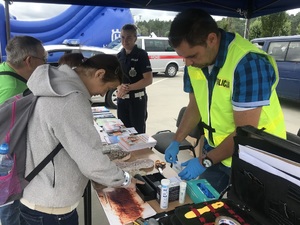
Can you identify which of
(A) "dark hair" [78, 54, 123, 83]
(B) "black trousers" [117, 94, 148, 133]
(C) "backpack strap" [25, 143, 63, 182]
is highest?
(A) "dark hair" [78, 54, 123, 83]

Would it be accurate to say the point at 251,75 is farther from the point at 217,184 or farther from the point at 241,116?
the point at 217,184

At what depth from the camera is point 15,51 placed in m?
1.47

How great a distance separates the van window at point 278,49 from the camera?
5.79 metres

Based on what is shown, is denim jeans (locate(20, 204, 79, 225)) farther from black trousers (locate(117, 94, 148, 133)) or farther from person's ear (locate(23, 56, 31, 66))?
black trousers (locate(117, 94, 148, 133))

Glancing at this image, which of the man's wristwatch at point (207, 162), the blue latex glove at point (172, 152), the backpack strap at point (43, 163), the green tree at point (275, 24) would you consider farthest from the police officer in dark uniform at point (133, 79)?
the green tree at point (275, 24)

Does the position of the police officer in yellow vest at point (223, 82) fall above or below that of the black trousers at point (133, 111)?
above

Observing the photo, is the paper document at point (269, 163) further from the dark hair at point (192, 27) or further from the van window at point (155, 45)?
the van window at point (155, 45)

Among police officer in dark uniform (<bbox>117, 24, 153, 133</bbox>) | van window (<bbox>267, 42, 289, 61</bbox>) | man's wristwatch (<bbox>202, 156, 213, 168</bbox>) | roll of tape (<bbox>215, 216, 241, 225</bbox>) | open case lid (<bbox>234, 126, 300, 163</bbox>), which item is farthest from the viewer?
van window (<bbox>267, 42, 289, 61</bbox>)

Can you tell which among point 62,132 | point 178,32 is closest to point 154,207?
point 62,132

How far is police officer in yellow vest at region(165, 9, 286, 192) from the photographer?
1088mm

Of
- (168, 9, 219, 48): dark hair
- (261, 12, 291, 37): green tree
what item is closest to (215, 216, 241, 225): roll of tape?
(168, 9, 219, 48): dark hair

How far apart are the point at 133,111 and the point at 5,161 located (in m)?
1.94

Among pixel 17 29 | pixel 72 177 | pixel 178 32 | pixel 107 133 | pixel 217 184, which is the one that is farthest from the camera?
pixel 17 29

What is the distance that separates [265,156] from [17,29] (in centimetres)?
1087
